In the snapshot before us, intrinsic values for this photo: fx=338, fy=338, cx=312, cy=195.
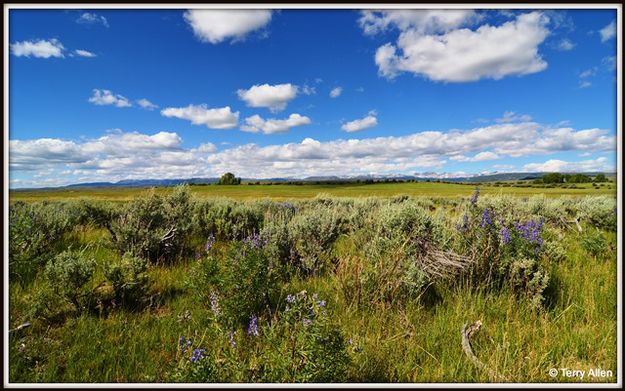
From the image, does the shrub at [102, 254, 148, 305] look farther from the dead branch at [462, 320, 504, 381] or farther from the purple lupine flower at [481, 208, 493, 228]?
the purple lupine flower at [481, 208, 493, 228]

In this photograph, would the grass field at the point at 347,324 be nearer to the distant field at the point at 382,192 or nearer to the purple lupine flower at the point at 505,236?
the purple lupine flower at the point at 505,236

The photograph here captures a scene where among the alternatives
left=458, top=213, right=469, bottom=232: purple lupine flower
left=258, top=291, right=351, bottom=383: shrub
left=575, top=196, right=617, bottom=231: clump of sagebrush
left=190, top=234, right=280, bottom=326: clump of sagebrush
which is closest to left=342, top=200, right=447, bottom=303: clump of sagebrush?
left=458, top=213, right=469, bottom=232: purple lupine flower

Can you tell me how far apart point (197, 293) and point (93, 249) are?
13.8ft

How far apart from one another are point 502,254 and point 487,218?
0.51 m

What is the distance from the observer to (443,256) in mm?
4578

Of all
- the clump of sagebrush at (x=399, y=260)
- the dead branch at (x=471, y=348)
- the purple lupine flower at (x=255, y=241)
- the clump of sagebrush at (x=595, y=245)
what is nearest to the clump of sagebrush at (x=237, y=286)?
the purple lupine flower at (x=255, y=241)

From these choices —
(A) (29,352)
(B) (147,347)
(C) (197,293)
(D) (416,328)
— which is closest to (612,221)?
(D) (416,328)

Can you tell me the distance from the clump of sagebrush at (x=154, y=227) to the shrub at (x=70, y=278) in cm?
155

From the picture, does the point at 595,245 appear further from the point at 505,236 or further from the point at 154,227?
the point at 154,227

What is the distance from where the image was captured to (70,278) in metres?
4.01

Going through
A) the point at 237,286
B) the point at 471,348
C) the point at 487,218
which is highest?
the point at 487,218

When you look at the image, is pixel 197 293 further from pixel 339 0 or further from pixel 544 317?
pixel 544 317

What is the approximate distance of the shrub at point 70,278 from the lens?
3943 millimetres

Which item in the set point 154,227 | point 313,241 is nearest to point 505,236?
point 313,241
